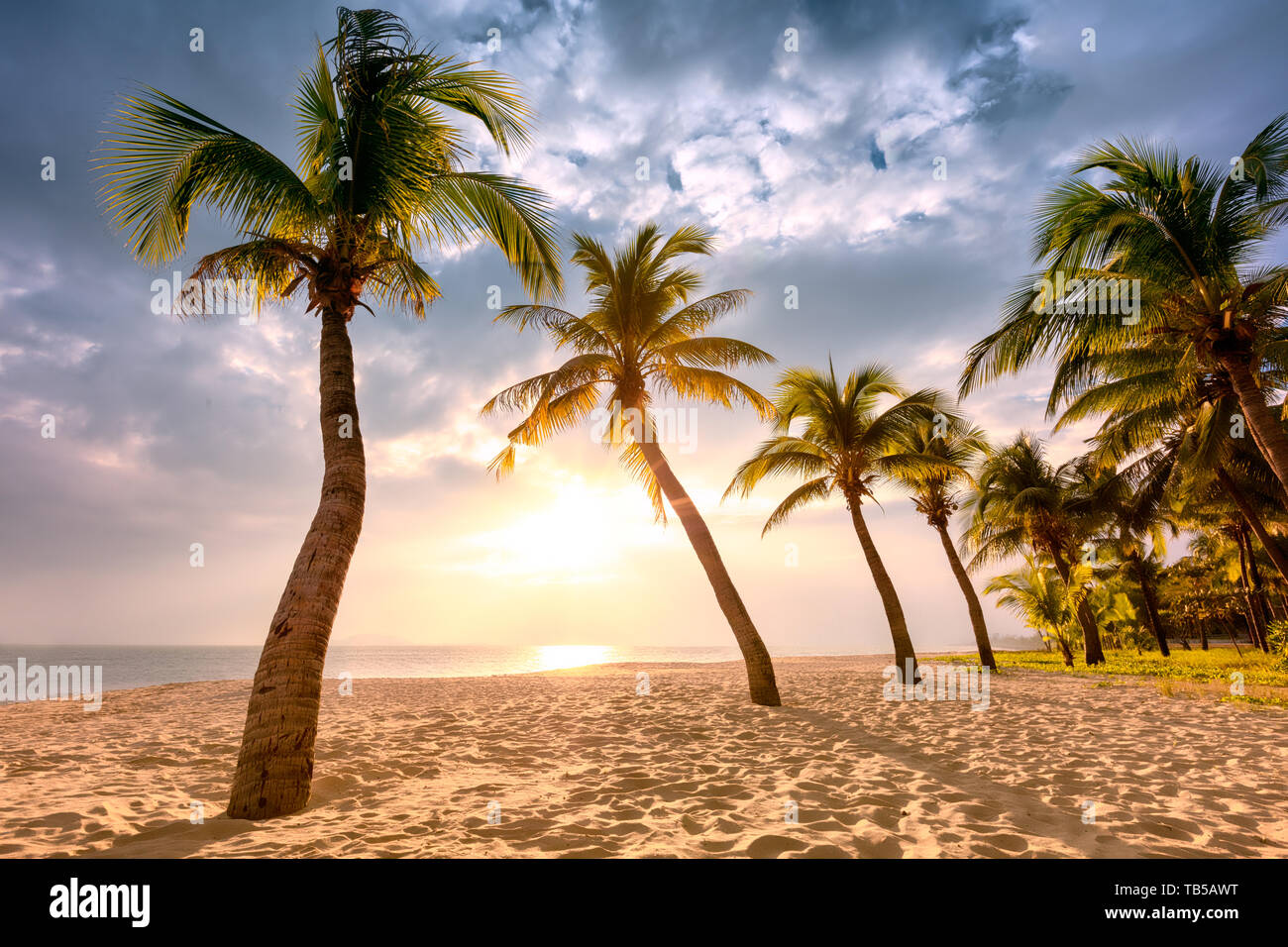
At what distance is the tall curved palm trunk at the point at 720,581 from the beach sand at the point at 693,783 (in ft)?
1.68

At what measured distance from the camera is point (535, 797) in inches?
173

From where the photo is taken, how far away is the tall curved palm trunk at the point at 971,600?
55.3ft

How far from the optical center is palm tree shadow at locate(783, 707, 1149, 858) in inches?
126

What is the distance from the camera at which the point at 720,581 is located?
389 inches

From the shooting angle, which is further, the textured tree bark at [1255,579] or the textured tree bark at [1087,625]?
the textured tree bark at [1255,579]

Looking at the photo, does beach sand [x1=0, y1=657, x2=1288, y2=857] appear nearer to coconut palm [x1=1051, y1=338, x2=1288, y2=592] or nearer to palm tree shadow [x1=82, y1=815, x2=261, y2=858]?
palm tree shadow [x1=82, y1=815, x2=261, y2=858]

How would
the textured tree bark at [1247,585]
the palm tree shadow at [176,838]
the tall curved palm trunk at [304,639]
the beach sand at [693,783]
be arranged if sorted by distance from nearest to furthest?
the palm tree shadow at [176,838], the beach sand at [693,783], the tall curved palm trunk at [304,639], the textured tree bark at [1247,585]

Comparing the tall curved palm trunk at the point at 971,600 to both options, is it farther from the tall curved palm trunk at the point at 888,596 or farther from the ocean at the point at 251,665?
the ocean at the point at 251,665

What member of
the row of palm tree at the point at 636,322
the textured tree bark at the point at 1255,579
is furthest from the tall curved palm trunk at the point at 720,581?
the textured tree bark at the point at 1255,579

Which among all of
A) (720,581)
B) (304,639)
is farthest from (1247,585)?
(304,639)

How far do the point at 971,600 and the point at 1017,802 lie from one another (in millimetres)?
15446

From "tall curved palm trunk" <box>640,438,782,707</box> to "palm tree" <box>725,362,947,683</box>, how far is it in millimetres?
4022
